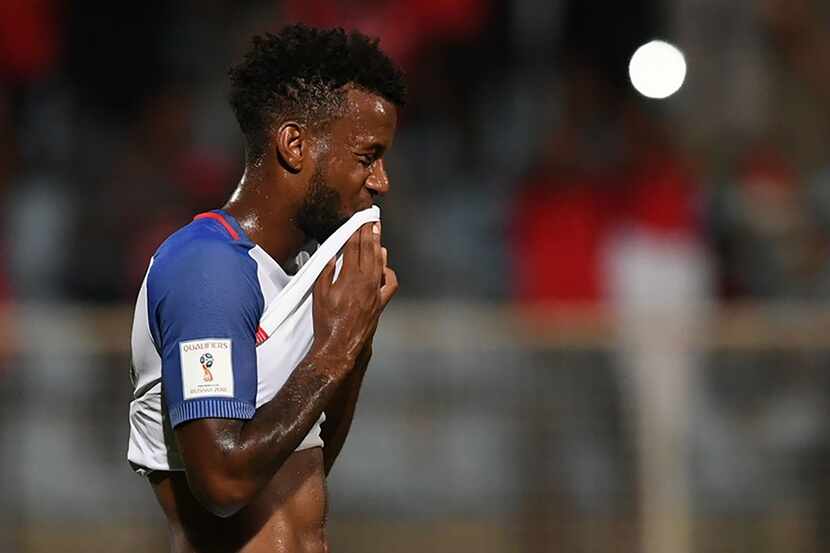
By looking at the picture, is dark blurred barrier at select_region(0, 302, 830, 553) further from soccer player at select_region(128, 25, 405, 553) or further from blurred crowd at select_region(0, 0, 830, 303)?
soccer player at select_region(128, 25, 405, 553)

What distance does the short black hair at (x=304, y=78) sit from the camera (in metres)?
3.58

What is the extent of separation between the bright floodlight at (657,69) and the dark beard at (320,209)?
489 centimetres

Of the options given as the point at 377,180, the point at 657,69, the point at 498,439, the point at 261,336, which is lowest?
the point at 498,439

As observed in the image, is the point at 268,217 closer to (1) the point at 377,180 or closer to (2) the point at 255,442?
(1) the point at 377,180

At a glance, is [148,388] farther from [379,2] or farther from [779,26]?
[779,26]

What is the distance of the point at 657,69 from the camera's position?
851 cm

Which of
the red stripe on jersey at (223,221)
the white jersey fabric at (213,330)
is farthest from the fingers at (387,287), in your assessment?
the red stripe on jersey at (223,221)

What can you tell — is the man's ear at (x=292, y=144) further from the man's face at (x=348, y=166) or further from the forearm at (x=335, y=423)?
the forearm at (x=335, y=423)

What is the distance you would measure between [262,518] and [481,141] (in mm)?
5091

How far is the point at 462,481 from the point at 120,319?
5.92 feet

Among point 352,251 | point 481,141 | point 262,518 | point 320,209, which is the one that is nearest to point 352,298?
point 352,251

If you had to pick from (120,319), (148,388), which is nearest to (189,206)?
(120,319)

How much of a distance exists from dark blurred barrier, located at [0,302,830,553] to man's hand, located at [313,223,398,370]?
3978 millimetres

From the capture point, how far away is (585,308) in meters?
7.58
